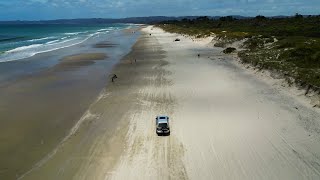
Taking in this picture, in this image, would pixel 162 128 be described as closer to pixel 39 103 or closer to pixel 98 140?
pixel 98 140

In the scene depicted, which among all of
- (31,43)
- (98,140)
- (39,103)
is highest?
(98,140)

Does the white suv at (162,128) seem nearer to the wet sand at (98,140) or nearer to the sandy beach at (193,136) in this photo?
the sandy beach at (193,136)

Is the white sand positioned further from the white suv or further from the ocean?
the ocean

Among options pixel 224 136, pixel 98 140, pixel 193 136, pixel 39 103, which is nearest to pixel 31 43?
pixel 39 103

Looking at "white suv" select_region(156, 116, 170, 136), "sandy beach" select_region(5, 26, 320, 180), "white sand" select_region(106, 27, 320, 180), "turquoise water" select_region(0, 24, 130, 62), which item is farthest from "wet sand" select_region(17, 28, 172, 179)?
"turquoise water" select_region(0, 24, 130, 62)

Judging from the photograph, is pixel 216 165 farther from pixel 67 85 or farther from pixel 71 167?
pixel 67 85

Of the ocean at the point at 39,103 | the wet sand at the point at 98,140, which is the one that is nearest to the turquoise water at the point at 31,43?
the ocean at the point at 39,103
